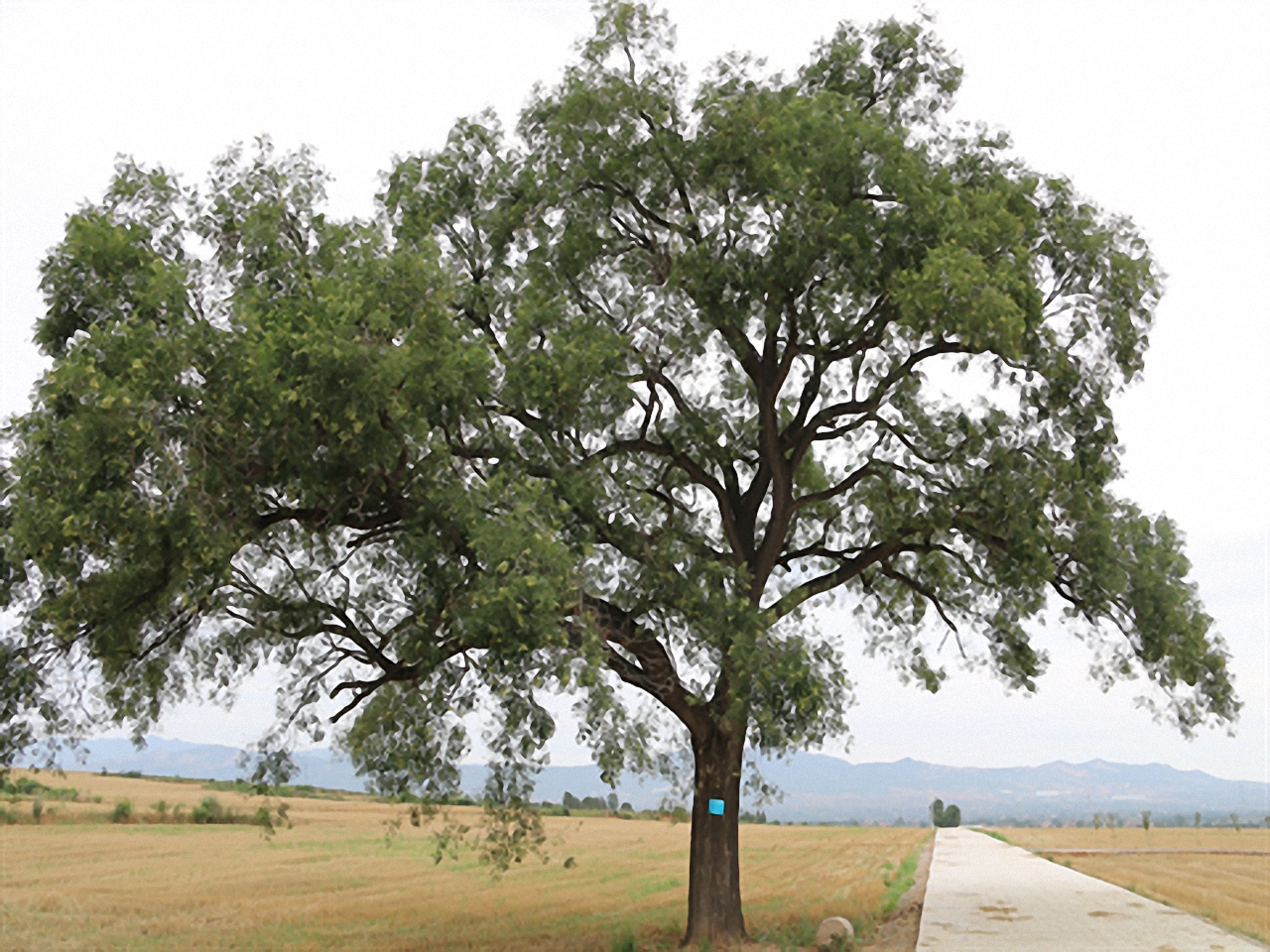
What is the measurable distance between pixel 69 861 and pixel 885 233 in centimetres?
3518

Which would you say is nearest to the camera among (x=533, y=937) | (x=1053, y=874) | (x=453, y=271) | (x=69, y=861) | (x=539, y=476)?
(x=453, y=271)

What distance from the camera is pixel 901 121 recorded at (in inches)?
716

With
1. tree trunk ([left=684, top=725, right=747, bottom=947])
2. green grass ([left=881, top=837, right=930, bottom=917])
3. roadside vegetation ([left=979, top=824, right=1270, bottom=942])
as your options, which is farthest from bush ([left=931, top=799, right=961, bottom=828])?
tree trunk ([left=684, top=725, right=747, bottom=947])

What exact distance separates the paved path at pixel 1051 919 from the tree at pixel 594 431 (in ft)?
11.8

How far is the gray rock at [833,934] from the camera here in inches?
678

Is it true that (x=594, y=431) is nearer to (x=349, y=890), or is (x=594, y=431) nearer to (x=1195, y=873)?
(x=349, y=890)

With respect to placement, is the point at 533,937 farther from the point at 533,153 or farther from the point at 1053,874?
the point at 1053,874

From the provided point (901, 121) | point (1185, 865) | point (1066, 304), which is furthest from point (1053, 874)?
point (901, 121)

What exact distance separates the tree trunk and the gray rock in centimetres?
124

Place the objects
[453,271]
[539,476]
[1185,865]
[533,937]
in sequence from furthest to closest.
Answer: [1185,865], [533,937], [539,476], [453,271]

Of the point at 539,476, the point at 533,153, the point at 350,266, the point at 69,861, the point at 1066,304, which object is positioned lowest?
the point at 69,861

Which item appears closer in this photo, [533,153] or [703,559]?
[703,559]

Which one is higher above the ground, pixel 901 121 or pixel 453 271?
pixel 901 121

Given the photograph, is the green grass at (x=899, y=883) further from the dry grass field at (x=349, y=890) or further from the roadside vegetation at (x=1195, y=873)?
the roadside vegetation at (x=1195, y=873)
